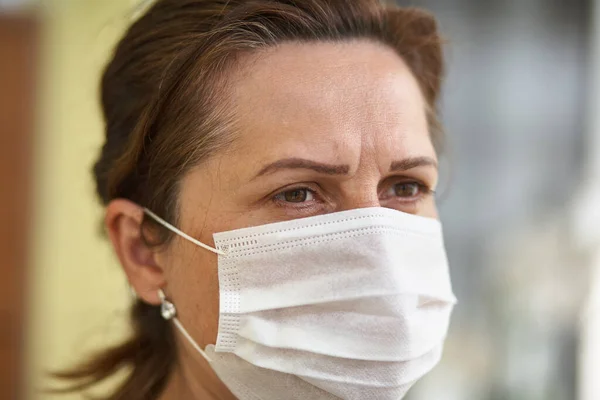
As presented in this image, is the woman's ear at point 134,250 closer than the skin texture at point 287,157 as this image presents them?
No

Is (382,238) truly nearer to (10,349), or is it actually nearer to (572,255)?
(572,255)

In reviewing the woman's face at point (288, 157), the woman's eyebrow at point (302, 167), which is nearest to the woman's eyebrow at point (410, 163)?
the woman's face at point (288, 157)

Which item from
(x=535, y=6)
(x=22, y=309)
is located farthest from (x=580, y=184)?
(x=22, y=309)

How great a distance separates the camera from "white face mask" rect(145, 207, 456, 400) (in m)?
1.16

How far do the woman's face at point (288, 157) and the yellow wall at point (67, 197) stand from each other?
1632 millimetres

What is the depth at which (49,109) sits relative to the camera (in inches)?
122

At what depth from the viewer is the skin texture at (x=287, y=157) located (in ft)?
3.88

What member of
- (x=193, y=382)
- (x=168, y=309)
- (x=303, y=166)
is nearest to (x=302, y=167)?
(x=303, y=166)

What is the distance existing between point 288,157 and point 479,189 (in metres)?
2.14

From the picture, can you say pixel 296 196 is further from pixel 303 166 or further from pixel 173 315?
pixel 173 315

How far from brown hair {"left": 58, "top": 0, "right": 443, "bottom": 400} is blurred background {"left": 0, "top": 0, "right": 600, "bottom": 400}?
1567 millimetres

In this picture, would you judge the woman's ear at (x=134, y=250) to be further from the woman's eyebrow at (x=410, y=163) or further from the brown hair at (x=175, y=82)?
the woman's eyebrow at (x=410, y=163)

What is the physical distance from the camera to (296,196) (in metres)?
1.23

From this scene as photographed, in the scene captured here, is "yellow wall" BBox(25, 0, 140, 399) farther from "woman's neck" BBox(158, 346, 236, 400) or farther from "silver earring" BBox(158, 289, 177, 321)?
"silver earring" BBox(158, 289, 177, 321)
